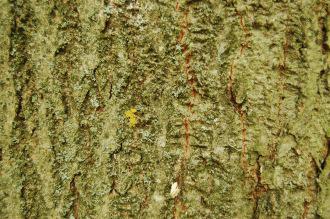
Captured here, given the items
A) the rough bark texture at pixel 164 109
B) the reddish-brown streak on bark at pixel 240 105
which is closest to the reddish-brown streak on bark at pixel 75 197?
the rough bark texture at pixel 164 109

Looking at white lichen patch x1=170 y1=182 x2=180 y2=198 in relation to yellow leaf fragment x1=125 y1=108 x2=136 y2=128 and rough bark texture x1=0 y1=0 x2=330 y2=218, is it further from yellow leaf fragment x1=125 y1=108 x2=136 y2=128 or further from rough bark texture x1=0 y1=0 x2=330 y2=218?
yellow leaf fragment x1=125 y1=108 x2=136 y2=128

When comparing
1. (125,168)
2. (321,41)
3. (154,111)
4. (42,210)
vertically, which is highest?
(321,41)

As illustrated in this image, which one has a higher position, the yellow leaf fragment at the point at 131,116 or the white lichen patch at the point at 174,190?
the yellow leaf fragment at the point at 131,116

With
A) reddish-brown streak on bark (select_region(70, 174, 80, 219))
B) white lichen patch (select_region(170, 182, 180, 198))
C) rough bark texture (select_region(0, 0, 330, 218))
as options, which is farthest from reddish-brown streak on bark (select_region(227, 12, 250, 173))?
reddish-brown streak on bark (select_region(70, 174, 80, 219))

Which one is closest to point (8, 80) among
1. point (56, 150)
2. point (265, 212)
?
point (56, 150)

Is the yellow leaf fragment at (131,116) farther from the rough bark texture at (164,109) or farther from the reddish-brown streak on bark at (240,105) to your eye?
the reddish-brown streak on bark at (240,105)

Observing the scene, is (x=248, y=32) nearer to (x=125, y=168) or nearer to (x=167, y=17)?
(x=167, y=17)

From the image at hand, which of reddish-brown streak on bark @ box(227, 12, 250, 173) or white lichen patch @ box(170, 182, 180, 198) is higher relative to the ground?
reddish-brown streak on bark @ box(227, 12, 250, 173)

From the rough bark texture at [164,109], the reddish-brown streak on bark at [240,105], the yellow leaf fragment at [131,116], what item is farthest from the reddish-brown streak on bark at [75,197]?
the reddish-brown streak on bark at [240,105]

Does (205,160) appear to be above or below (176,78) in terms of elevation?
below
